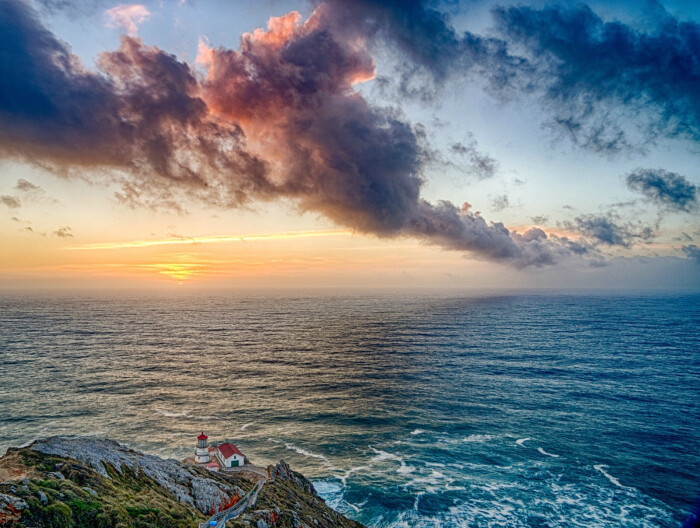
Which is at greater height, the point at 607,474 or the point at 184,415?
the point at 607,474

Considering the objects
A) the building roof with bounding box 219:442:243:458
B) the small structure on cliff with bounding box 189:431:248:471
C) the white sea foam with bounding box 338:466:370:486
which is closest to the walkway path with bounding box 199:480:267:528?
the small structure on cliff with bounding box 189:431:248:471

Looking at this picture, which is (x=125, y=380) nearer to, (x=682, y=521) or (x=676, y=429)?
(x=682, y=521)

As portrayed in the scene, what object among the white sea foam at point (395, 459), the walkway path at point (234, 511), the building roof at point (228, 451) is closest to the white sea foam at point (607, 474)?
the white sea foam at point (395, 459)

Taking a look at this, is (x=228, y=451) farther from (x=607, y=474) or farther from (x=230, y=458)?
(x=607, y=474)

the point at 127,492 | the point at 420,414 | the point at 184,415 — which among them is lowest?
the point at 184,415

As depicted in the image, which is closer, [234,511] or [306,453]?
[234,511]

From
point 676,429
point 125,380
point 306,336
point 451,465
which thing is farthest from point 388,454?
point 306,336

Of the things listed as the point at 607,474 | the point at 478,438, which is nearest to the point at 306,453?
the point at 478,438

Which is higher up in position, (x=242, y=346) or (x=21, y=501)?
(x=21, y=501)
